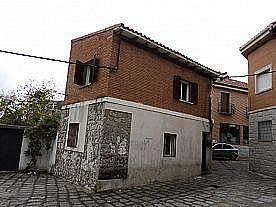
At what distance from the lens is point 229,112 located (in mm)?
25859

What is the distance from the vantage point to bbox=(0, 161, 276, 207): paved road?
7770 millimetres

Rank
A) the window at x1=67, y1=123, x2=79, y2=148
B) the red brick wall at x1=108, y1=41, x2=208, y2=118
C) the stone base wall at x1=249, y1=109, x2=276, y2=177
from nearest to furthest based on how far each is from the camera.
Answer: the red brick wall at x1=108, y1=41, x2=208, y2=118
the window at x1=67, y1=123, x2=79, y2=148
the stone base wall at x1=249, y1=109, x2=276, y2=177

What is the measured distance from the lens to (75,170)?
10.6 meters

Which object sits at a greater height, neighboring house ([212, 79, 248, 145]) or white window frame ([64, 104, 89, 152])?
neighboring house ([212, 79, 248, 145])

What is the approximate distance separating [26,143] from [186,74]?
8918 millimetres

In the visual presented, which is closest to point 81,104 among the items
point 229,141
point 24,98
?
point 24,98

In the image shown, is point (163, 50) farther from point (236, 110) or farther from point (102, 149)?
point (236, 110)

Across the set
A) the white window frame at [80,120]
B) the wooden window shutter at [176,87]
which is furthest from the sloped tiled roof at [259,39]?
the white window frame at [80,120]

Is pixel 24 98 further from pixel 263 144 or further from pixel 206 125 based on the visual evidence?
pixel 263 144

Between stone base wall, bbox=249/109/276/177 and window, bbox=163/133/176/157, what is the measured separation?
4821mm

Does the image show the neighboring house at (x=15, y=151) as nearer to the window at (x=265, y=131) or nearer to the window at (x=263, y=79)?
the window at (x=265, y=131)

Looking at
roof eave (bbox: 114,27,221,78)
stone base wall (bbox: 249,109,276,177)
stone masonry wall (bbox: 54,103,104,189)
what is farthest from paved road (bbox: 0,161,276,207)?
roof eave (bbox: 114,27,221,78)

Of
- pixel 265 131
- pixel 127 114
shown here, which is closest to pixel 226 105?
pixel 265 131

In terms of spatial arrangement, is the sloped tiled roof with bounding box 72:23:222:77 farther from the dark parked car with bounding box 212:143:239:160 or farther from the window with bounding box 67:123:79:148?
the dark parked car with bounding box 212:143:239:160
